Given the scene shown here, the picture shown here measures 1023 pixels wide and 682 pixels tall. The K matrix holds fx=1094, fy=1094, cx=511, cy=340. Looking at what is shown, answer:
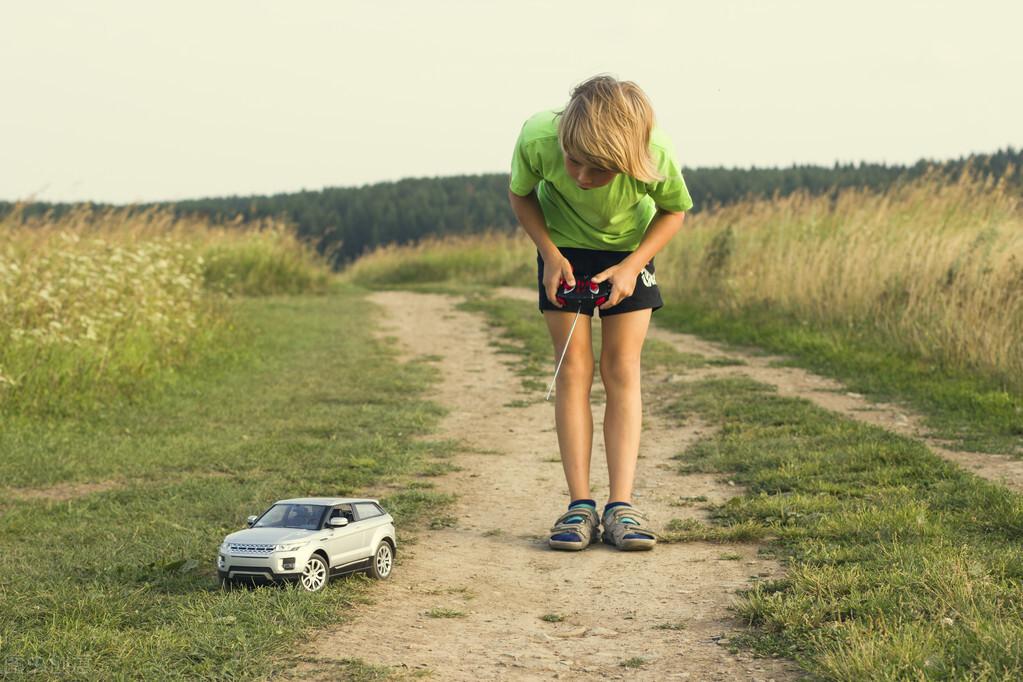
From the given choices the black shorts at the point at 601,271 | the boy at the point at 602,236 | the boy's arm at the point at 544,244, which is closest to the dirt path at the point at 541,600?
the boy at the point at 602,236

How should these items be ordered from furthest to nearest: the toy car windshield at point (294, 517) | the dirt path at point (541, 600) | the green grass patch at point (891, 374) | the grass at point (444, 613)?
the green grass patch at point (891, 374) < the toy car windshield at point (294, 517) < the grass at point (444, 613) < the dirt path at point (541, 600)

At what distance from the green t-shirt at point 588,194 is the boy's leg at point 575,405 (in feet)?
1.22

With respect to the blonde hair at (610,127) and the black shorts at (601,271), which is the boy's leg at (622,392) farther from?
the blonde hair at (610,127)

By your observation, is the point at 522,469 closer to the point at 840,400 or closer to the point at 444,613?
the point at 444,613

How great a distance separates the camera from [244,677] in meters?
3.08

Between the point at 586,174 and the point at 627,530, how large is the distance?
1.48 metres

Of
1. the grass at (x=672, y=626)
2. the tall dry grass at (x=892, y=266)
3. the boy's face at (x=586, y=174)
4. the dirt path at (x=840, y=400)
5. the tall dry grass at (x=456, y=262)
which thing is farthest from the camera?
the tall dry grass at (x=456, y=262)

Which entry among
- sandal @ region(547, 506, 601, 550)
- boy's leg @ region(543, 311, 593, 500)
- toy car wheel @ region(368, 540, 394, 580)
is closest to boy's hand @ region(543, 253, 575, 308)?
boy's leg @ region(543, 311, 593, 500)

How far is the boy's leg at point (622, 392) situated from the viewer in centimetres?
477

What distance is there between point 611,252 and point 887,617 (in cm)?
203

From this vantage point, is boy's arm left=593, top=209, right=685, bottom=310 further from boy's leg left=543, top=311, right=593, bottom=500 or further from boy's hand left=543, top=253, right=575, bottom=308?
boy's leg left=543, top=311, right=593, bottom=500

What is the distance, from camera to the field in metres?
3.32

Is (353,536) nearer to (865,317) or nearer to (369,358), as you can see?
(369,358)

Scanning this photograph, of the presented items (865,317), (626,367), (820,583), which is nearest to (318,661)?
(820,583)
